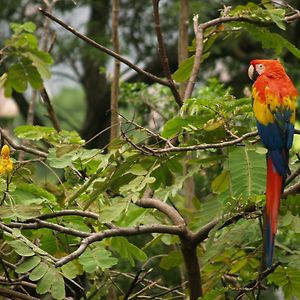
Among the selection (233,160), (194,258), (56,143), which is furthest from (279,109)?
(56,143)

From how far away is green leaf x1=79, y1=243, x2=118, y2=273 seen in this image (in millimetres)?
2194

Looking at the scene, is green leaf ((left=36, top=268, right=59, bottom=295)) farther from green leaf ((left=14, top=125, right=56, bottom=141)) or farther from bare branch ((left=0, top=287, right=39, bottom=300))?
green leaf ((left=14, top=125, right=56, bottom=141))

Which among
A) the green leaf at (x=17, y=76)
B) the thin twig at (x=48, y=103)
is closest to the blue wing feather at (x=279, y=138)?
the thin twig at (x=48, y=103)

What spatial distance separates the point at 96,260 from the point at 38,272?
0.28 m

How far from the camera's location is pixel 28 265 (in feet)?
6.51

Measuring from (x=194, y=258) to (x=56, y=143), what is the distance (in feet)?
1.70

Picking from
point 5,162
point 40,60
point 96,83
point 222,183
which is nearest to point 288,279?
point 222,183

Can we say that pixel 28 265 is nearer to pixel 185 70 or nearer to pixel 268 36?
pixel 185 70

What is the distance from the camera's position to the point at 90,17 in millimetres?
6551

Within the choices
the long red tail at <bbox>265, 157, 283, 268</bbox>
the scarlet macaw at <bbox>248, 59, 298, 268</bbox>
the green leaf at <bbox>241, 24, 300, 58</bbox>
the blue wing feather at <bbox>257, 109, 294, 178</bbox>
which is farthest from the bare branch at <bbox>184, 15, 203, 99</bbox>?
the long red tail at <bbox>265, 157, 283, 268</bbox>

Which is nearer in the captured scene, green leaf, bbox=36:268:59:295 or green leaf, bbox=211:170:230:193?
green leaf, bbox=36:268:59:295

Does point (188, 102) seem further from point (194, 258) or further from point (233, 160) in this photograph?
point (194, 258)

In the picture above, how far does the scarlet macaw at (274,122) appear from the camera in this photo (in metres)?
2.04

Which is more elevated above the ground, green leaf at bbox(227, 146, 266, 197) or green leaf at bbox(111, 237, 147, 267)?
green leaf at bbox(227, 146, 266, 197)
